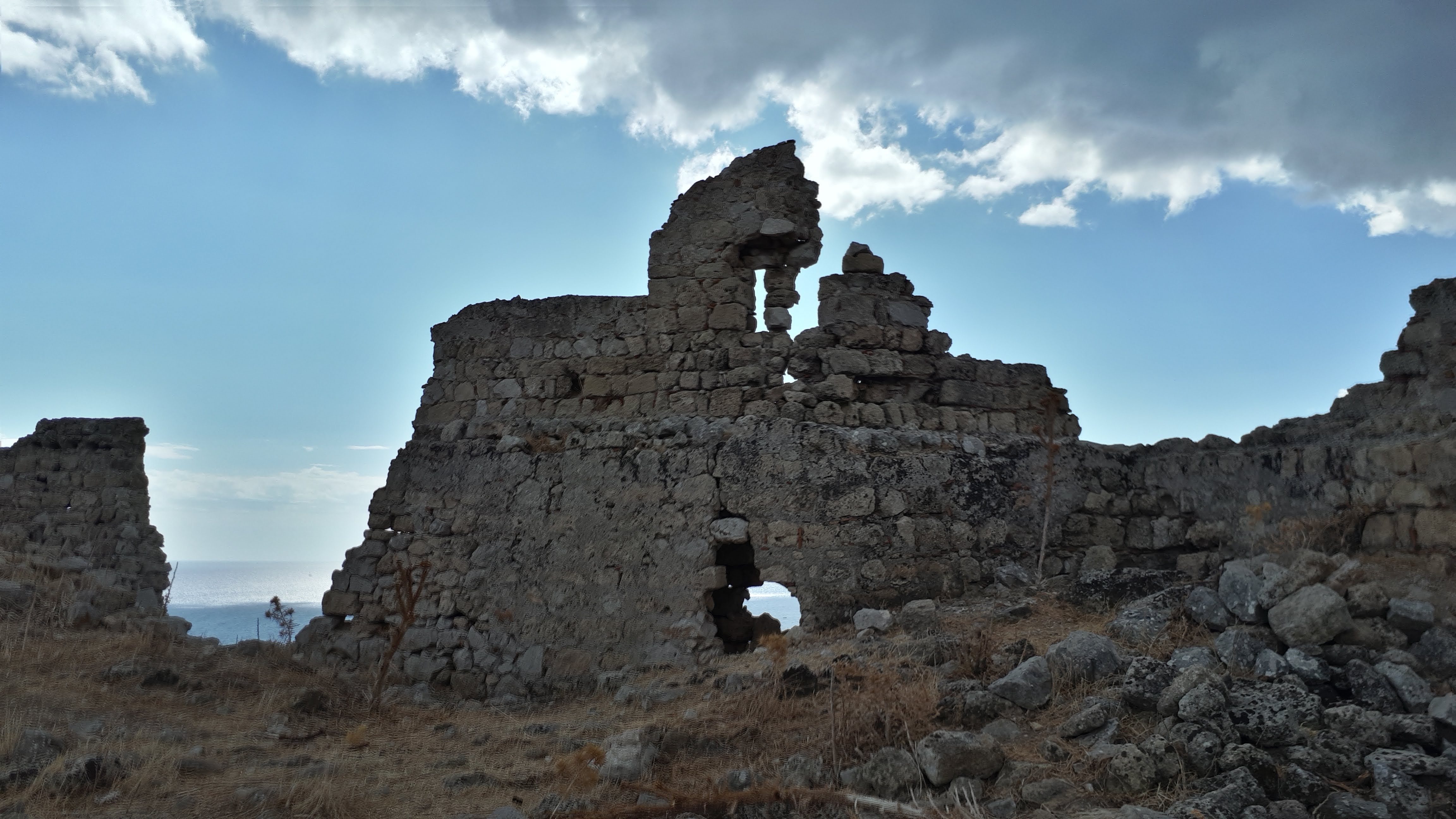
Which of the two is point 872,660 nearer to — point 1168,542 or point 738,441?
point 738,441

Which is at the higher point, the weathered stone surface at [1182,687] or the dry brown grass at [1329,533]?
the dry brown grass at [1329,533]

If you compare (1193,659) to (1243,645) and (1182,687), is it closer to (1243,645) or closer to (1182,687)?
(1243,645)

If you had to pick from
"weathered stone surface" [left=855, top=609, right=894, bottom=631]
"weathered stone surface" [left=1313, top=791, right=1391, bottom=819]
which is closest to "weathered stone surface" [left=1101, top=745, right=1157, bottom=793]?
"weathered stone surface" [left=1313, top=791, right=1391, bottom=819]

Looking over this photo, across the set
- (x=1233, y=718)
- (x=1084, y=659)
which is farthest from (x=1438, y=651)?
(x=1084, y=659)

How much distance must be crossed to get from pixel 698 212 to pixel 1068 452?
327 cm

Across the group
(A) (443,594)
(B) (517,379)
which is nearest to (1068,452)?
(B) (517,379)

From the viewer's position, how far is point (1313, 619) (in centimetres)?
378

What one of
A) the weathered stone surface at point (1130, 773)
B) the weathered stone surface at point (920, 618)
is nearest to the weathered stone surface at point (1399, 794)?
the weathered stone surface at point (1130, 773)

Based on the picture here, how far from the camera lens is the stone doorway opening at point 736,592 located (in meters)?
5.99

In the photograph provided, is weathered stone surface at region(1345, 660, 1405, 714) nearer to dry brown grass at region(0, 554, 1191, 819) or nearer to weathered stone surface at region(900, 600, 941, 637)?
dry brown grass at region(0, 554, 1191, 819)

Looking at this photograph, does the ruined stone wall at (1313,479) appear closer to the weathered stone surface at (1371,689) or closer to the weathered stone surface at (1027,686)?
the weathered stone surface at (1371,689)

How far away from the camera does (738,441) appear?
6145mm

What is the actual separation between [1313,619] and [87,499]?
1120 centimetres

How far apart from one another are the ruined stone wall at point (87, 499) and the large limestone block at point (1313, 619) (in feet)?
33.1
